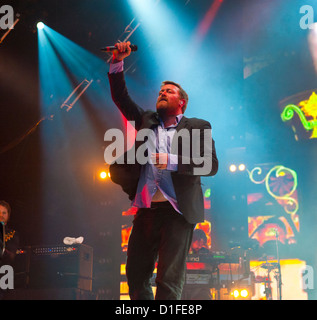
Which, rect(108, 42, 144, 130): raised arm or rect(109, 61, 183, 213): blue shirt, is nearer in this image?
rect(109, 61, 183, 213): blue shirt

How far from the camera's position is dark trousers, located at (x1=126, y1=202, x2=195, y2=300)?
8.64ft

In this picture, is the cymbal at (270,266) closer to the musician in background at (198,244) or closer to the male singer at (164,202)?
the musician in background at (198,244)

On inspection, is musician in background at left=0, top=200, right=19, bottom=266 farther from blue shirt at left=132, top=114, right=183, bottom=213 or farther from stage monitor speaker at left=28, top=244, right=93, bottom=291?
blue shirt at left=132, top=114, right=183, bottom=213

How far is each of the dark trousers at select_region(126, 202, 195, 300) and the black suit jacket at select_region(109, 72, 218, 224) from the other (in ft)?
0.36

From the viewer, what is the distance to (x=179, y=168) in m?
2.67

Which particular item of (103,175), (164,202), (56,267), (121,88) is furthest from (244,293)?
(121,88)

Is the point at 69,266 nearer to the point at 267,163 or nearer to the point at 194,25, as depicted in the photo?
the point at 194,25

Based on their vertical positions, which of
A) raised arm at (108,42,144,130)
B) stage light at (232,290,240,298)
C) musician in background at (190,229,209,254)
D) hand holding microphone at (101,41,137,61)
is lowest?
stage light at (232,290,240,298)

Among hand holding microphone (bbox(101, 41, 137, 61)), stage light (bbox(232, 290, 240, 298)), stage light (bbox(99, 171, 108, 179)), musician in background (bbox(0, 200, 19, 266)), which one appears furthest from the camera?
stage light (bbox(99, 171, 108, 179))

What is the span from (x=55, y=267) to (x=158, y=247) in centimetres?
412

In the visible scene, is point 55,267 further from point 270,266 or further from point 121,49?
point 121,49

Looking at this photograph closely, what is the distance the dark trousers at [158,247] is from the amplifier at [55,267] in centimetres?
396

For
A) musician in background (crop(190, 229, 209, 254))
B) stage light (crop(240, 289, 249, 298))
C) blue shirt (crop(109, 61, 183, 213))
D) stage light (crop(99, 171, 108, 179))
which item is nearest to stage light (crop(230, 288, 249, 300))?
stage light (crop(240, 289, 249, 298))
